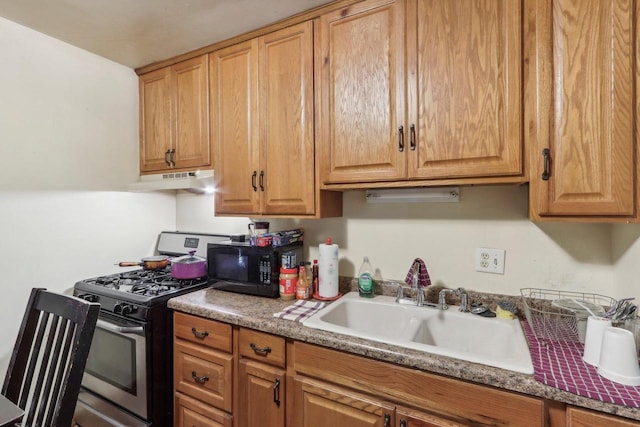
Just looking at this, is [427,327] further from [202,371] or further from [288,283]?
[202,371]

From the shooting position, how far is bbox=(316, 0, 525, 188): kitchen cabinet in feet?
3.68

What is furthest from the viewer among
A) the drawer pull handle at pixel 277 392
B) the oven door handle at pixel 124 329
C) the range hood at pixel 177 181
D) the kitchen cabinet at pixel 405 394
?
the range hood at pixel 177 181

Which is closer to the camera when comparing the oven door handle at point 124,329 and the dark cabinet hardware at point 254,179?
the oven door handle at point 124,329

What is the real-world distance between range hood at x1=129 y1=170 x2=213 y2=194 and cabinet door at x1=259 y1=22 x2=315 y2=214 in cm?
41

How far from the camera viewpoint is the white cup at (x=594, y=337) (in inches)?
35.2

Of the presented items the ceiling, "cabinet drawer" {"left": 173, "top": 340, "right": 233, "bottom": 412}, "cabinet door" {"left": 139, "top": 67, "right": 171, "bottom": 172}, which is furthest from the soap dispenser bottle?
"cabinet door" {"left": 139, "top": 67, "right": 171, "bottom": 172}

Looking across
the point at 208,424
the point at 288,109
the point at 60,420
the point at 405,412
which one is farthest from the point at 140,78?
the point at 405,412

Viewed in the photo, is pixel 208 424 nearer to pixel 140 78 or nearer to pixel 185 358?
pixel 185 358

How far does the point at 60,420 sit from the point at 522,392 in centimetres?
136

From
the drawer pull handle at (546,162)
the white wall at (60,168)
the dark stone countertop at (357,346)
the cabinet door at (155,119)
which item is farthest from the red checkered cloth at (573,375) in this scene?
the white wall at (60,168)

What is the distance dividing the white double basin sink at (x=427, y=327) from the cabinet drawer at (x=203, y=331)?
0.42m

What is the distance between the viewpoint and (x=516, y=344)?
43.3 inches

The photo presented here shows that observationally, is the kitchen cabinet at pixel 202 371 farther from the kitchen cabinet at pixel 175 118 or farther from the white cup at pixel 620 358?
the white cup at pixel 620 358

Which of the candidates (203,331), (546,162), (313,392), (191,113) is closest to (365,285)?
(313,392)
